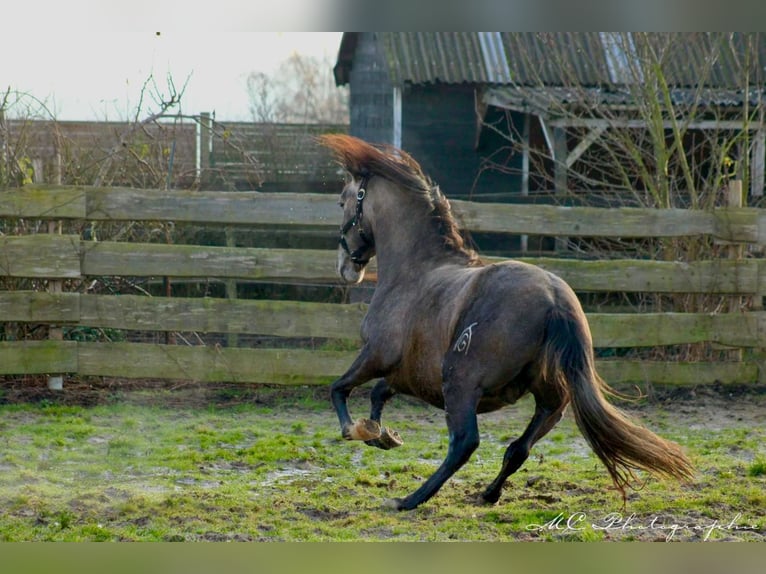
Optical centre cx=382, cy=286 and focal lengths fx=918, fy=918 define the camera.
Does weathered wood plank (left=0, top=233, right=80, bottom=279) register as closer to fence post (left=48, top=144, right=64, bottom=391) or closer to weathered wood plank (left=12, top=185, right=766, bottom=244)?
fence post (left=48, top=144, right=64, bottom=391)

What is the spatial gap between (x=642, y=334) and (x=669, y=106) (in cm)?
260

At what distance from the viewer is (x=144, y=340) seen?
9.51m

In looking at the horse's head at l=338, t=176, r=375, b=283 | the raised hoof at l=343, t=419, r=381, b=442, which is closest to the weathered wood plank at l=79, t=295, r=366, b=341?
the horse's head at l=338, t=176, r=375, b=283

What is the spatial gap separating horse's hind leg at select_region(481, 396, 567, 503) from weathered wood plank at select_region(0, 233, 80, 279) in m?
4.70

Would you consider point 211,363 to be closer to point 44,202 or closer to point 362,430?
point 44,202

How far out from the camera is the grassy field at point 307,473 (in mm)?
4262

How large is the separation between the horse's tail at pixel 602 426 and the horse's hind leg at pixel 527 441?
18.0 inches

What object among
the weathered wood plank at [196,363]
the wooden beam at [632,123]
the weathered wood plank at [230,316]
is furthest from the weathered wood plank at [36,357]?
the wooden beam at [632,123]

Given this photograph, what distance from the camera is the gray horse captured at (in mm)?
4289

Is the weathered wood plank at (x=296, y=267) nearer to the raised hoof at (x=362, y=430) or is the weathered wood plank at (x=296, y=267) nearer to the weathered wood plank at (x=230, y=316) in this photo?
the weathered wood plank at (x=230, y=316)

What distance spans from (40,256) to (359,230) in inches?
138

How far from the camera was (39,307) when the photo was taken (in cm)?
796

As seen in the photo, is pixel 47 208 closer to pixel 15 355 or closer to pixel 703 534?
pixel 15 355

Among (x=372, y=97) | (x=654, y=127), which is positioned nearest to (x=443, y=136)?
(x=372, y=97)
